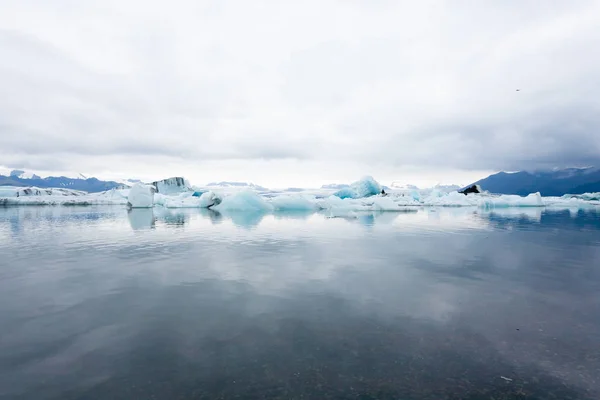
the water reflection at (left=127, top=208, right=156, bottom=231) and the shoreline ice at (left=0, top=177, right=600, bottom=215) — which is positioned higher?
the shoreline ice at (left=0, top=177, right=600, bottom=215)

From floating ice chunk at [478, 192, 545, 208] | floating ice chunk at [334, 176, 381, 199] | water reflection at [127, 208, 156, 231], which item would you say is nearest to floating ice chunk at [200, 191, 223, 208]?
water reflection at [127, 208, 156, 231]

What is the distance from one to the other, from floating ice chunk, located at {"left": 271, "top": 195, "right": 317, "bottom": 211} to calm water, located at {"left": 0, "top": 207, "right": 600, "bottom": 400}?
2805cm

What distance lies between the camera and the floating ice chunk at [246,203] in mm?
37344

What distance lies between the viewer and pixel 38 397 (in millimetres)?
3451

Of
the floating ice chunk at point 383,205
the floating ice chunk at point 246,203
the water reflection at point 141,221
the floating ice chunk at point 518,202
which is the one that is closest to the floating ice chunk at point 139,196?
the water reflection at point 141,221

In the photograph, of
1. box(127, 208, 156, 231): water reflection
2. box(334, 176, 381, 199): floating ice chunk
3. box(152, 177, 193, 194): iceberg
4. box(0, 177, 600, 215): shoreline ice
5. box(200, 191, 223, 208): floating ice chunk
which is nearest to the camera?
box(127, 208, 156, 231): water reflection

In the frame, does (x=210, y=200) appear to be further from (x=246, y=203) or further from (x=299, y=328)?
(x=299, y=328)

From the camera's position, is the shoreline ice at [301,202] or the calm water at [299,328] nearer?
the calm water at [299,328]

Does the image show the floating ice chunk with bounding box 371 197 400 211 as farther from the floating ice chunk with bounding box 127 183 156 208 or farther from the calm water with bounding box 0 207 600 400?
the floating ice chunk with bounding box 127 183 156 208

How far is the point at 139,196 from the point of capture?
4328 cm

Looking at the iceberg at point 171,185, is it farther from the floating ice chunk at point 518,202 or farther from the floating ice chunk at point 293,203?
the floating ice chunk at point 518,202

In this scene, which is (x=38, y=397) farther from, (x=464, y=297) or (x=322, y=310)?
(x=464, y=297)

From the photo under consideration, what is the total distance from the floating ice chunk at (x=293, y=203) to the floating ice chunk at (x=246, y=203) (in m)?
1.46

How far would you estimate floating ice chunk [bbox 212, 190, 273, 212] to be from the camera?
37.3 metres
